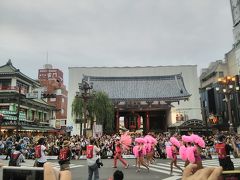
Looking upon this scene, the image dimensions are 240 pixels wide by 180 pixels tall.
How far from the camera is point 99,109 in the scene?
3619 cm

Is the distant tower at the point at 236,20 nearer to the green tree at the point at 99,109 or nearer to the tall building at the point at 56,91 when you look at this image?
the green tree at the point at 99,109

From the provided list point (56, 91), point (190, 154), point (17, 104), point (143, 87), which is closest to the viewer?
point (190, 154)

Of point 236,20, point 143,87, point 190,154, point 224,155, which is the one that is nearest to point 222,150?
point 224,155

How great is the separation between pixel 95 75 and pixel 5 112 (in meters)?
20.0

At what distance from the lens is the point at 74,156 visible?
2183 cm

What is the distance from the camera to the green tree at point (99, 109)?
36.2 m

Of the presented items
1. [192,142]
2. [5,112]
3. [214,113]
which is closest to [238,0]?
[214,113]

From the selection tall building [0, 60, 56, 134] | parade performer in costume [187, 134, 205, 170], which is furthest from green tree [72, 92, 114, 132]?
parade performer in costume [187, 134, 205, 170]

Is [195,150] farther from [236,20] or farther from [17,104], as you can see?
[17,104]

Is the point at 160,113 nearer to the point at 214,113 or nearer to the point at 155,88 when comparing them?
the point at 155,88

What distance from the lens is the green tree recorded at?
3622 cm

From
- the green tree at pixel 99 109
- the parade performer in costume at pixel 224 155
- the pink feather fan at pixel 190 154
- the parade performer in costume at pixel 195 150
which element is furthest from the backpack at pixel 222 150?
the green tree at pixel 99 109

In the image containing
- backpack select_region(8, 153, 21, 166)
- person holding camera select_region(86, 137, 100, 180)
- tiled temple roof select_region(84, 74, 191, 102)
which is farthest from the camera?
tiled temple roof select_region(84, 74, 191, 102)

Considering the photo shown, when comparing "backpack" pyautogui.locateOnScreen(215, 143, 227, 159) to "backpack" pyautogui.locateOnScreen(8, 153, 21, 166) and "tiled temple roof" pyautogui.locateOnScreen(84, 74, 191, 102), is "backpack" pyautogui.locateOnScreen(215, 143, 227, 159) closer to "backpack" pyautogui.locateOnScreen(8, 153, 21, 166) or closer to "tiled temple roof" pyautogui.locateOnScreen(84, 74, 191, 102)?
"backpack" pyautogui.locateOnScreen(8, 153, 21, 166)
